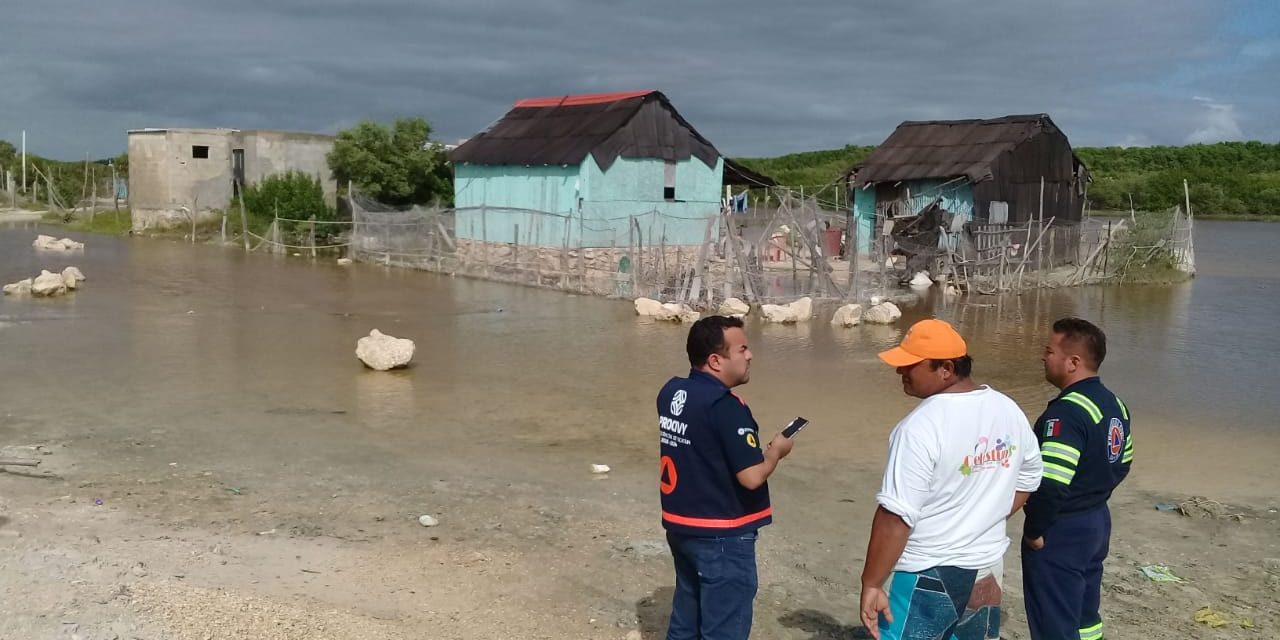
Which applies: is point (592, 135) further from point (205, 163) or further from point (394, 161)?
point (205, 163)

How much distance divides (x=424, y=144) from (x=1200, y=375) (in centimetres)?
2757

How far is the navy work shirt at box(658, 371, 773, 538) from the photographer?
350 centimetres

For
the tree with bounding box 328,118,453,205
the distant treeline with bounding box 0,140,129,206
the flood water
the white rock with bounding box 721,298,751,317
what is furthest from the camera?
the distant treeline with bounding box 0,140,129,206

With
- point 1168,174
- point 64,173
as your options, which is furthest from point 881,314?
point 64,173

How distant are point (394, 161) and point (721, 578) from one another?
32573mm

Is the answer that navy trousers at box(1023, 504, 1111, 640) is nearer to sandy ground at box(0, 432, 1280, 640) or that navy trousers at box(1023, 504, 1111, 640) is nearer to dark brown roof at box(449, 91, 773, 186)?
sandy ground at box(0, 432, 1280, 640)

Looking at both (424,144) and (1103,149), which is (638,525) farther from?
(1103,149)

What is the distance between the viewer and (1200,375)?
44.9ft

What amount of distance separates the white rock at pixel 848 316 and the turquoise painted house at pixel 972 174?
360 inches

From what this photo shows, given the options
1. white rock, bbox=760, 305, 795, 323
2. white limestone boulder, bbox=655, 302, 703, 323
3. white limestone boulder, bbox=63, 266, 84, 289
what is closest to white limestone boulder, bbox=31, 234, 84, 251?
white limestone boulder, bbox=63, 266, 84, 289

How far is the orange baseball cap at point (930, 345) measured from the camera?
3225 mm

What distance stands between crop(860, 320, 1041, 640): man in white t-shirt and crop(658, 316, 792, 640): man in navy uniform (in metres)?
0.49

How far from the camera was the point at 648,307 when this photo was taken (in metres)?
18.1

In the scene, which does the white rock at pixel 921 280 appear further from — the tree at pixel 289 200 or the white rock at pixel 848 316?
Answer: the tree at pixel 289 200
